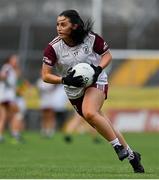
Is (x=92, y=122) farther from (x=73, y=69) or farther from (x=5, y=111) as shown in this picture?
(x=5, y=111)

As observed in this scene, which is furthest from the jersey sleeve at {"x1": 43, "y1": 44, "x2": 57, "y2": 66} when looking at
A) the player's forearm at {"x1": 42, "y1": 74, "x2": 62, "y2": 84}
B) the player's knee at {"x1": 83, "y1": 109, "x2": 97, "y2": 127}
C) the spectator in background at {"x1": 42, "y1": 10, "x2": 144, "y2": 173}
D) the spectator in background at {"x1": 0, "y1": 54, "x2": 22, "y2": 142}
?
the spectator in background at {"x1": 0, "y1": 54, "x2": 22, "y2": 142}

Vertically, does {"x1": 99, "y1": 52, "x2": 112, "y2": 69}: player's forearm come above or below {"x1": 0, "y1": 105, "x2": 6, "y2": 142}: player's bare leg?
above

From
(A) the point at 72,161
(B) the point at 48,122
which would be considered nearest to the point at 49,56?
(A) the point at 72,161

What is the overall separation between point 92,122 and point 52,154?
230 inches

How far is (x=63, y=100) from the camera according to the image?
86.6ft

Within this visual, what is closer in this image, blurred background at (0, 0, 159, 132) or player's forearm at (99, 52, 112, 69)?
player's forearm at (99, 52, 112, 69)

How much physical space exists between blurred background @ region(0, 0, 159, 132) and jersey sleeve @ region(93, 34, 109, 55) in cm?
1647

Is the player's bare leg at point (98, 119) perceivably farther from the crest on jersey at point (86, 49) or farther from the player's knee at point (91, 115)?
the crest on jersey at point (86, 49)

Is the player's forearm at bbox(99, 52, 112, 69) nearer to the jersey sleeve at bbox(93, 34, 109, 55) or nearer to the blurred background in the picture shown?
the jersey sleeve at bbox(93, 34, 109, 55)

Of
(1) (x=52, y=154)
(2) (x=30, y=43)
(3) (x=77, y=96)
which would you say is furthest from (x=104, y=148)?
(2) (x=30, y=43)

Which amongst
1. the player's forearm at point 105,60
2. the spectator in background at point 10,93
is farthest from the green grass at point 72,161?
the player's forearm at point 105,60

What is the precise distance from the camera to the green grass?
1012 centimetres

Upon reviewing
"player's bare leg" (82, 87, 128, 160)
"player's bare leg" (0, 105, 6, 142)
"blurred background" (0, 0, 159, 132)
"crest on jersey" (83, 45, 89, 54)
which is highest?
"crest on jersey" (83, 45, 89, 54)

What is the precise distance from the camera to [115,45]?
32281 mm
